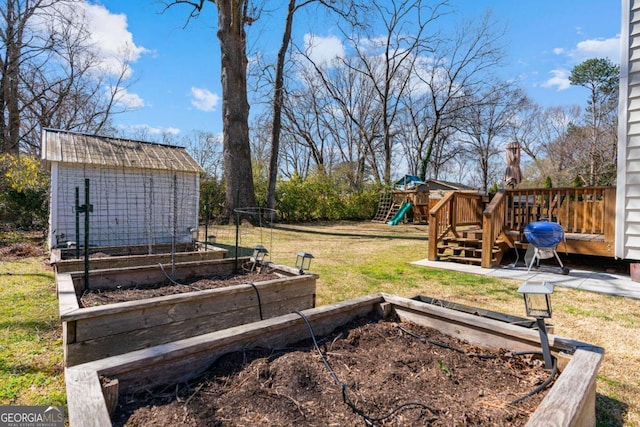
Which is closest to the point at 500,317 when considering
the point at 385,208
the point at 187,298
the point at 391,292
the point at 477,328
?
the point at 477,328

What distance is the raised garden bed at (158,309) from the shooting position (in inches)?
91.4

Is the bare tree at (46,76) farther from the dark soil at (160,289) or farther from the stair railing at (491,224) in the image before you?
the stair railing at (491,224)

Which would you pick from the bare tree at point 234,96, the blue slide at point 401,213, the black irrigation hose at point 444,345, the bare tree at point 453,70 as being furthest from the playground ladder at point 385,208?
the black irrigation hose at point 444,345

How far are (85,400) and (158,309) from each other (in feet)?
4.85

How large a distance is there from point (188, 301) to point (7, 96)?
43.8 feet

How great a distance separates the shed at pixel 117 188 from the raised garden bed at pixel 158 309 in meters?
2.08

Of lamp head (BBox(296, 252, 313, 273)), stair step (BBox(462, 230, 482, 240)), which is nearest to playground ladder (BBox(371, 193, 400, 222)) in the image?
stair step (BBox(462, 230, 482, 240))

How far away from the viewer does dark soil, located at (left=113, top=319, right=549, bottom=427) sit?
139 cm

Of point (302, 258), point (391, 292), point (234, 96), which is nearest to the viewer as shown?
point (302, 258)

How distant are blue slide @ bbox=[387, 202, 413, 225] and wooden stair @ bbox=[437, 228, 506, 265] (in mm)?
9429

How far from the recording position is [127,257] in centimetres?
427

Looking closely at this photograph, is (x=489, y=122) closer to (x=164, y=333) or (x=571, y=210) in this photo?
(x=571, y=210)

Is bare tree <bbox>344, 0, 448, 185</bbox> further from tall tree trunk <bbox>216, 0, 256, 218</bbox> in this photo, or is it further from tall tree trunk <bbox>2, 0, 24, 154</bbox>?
tall tree trunk <bbox>2, 0, 24, 154</bbox>

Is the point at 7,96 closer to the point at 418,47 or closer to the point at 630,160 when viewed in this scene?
the point at 630,160
